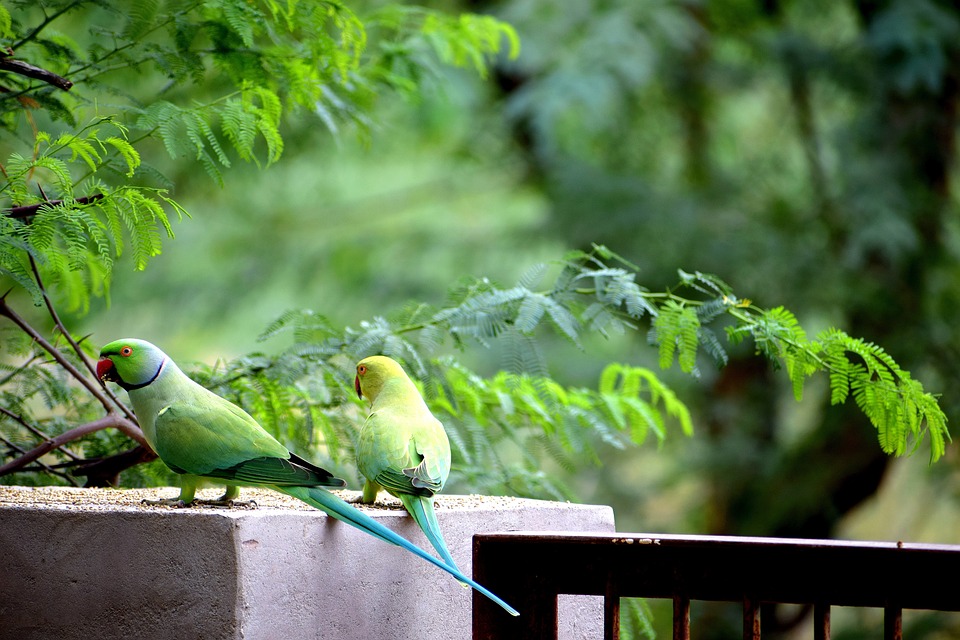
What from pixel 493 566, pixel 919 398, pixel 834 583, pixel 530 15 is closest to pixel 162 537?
pixel 493 566

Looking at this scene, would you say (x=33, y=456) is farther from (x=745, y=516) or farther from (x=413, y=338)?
(x=745, y=516)

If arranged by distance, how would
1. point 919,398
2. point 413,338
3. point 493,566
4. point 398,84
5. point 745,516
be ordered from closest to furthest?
point 493,566 < point 919,398 < point 413,338 < point 398,84 < point 745,516

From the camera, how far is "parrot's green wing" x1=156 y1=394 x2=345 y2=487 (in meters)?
1.66

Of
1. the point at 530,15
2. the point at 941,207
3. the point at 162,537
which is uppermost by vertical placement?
the point at 530,15

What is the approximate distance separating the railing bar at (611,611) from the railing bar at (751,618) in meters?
0.21

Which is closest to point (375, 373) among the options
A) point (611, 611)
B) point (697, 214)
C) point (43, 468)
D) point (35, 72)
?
point (611, 611)

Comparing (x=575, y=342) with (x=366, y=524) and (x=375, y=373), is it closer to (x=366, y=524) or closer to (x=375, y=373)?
(x=375, y=373)

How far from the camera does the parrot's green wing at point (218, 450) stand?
65.4 inches

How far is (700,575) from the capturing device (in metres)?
1.55

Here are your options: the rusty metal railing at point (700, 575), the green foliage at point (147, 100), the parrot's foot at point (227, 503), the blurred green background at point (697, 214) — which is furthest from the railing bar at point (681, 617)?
the blurred green background at point (697, 214)

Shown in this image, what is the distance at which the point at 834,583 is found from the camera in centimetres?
145

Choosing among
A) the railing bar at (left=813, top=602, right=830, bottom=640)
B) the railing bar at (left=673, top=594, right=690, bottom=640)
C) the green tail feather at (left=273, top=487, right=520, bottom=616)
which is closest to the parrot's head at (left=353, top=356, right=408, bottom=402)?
the green tail feather at (left=273, top=487, right=520, bottom=616)

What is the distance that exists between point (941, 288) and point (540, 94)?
8.16ft

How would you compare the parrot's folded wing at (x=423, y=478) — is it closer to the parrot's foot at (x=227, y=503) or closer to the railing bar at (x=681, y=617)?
the parrot's foot at (x=227, y=503)
